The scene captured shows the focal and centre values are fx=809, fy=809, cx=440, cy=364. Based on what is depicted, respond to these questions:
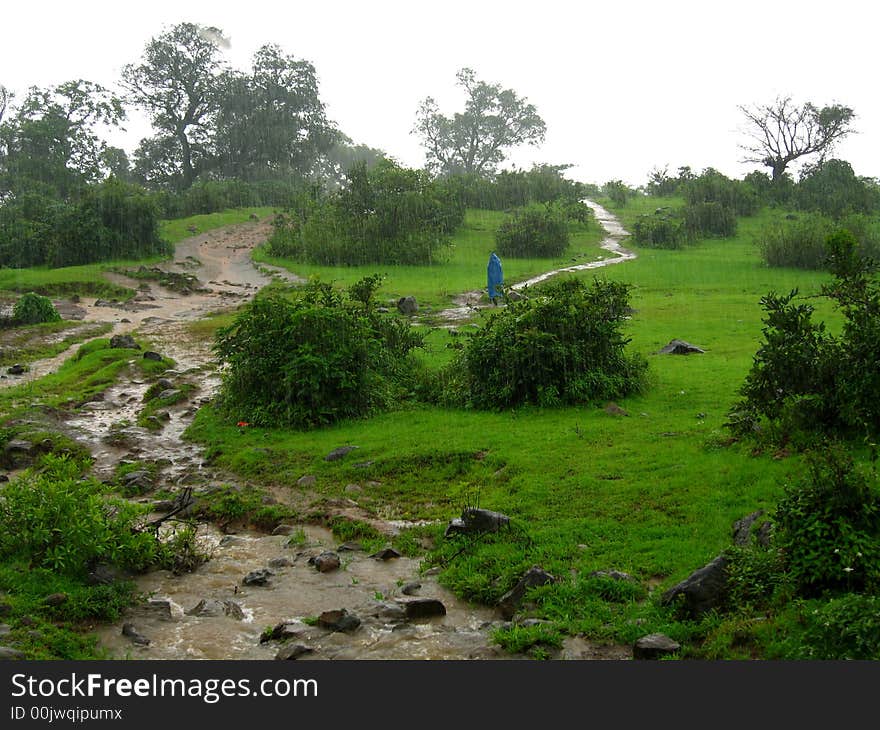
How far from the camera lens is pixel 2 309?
99.3 ft

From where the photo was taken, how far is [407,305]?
29.0 m

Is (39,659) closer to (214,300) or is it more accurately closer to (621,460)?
(621,460)

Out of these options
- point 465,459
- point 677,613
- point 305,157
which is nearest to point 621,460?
point 465,459

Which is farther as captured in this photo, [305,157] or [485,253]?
[305,157]

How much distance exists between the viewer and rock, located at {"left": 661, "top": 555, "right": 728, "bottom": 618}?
742 cm

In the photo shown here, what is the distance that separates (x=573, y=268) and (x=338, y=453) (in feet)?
88.7

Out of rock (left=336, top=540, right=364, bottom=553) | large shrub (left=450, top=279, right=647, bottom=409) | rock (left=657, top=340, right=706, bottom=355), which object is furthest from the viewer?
rock (left=657, top=340, right=706, bottom=355)

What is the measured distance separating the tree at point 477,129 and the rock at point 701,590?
79.8 m

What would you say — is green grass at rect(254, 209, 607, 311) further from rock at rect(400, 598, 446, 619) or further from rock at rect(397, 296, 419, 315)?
rock at rect(400, 598, 446, 619)

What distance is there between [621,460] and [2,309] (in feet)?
87.3

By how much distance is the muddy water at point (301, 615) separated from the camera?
7578 millimetres

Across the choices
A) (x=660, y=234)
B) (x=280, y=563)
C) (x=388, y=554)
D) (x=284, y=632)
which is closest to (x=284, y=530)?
(x=280, y=563)

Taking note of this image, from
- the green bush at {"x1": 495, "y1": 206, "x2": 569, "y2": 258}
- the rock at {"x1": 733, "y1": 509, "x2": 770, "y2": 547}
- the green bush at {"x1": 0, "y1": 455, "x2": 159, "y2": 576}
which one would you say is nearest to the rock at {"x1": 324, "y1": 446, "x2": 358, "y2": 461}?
the green bush at {"x1": 0, "y1": 455, "x2": 159, "y2": 576}

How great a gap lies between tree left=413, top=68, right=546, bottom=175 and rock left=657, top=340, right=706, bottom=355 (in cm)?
6640
